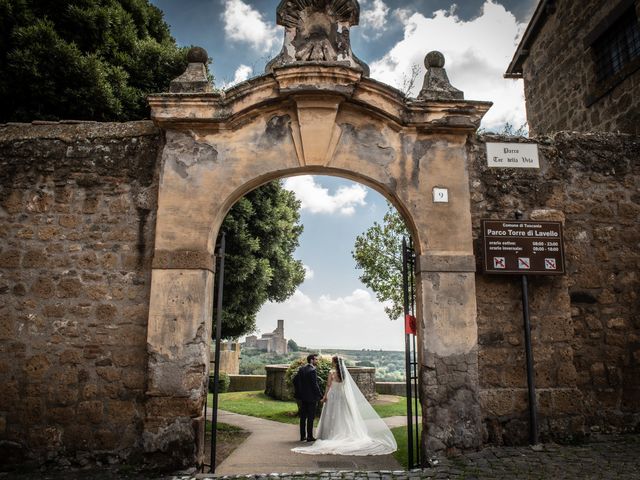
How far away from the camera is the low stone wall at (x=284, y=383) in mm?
13523

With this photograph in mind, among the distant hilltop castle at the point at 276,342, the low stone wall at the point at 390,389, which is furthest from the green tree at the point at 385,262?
the distant hilltop castle at the point at 276,342

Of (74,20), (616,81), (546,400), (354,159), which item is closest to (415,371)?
(546,400)

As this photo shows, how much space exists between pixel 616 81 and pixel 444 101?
4607 millimetres

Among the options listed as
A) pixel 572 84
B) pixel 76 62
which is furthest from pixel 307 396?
pixel 572 84

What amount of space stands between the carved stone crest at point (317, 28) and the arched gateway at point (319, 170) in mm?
17

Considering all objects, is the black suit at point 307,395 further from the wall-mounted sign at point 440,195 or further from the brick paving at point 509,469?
the wall-mounted sign at point 440,195

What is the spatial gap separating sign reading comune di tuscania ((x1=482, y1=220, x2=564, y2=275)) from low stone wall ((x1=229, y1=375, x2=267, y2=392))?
13558mm

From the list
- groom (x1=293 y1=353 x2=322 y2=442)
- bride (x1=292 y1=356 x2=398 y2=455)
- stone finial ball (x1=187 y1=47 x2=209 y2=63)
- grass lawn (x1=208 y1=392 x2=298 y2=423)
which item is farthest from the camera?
grass lawn (x1=208 y1=392 x2=298 y2=423)

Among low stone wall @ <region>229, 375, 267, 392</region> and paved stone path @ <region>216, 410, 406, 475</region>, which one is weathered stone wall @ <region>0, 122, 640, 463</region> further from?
low stone wall @ <region>229, 375, 267, 392</region>

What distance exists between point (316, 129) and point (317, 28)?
4.37 ft

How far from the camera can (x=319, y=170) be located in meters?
5.70

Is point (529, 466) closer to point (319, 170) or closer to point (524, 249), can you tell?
point (524, 249)

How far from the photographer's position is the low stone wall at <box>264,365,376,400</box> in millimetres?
13523

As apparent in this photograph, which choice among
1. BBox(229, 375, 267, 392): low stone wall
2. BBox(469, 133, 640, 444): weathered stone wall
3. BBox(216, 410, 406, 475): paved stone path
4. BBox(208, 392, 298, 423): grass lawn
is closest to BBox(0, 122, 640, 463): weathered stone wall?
BBox(469, 133, 640, 444): weathered stone wall
